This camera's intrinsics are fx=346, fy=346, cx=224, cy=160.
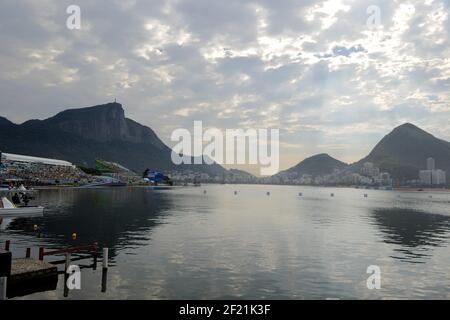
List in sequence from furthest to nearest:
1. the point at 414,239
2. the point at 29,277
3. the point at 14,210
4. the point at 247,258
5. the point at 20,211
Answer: the point at 20,211 → the point at 14,210 → the point at 414,239 → the point at 247,258 → the point at 29,277

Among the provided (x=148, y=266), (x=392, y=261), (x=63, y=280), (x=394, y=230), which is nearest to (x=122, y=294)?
(x=63, y=280)

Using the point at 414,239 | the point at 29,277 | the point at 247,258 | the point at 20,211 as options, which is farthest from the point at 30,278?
the point at 414,239

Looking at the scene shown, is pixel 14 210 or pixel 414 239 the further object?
pixel 14 210

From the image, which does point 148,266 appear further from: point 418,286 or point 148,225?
point 148,225

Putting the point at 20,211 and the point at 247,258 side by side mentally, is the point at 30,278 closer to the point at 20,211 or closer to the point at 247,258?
the point at 247,258

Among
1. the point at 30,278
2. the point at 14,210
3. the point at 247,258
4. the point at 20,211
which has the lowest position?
the point at 247,258

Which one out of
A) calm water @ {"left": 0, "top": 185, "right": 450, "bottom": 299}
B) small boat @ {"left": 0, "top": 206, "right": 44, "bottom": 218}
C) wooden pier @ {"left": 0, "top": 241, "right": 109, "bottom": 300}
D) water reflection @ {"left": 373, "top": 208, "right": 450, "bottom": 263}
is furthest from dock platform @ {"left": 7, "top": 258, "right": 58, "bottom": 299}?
small boat @ {"left": 0, "top": 206, "right": 44, "bottom": 218}

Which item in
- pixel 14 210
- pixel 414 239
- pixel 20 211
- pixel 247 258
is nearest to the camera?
pixel 247 258

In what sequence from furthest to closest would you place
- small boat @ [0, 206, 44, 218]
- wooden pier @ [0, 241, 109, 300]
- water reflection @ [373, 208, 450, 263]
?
small boat @ [0, 206, 44, 218] → water reflection @ [373, 208, 450, 263] → wooden pier @ [0, 241, 109, 300]

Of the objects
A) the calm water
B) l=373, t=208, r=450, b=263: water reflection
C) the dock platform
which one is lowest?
l=373, t=208, r=450, b=263: water reflection

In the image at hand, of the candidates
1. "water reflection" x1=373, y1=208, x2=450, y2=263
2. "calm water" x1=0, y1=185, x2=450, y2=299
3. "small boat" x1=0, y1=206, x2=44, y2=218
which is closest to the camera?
"calm water" x1=0, y1=185, x2=450, y2=299

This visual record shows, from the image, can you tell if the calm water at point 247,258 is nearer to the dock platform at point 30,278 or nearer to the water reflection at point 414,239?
the water reflection at point 414,239

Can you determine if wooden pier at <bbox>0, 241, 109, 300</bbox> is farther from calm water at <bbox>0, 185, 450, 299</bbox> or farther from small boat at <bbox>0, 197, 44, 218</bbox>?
small boat at <bbox>0, 197, 44, 218</bbox>

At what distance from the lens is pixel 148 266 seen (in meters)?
36.6
